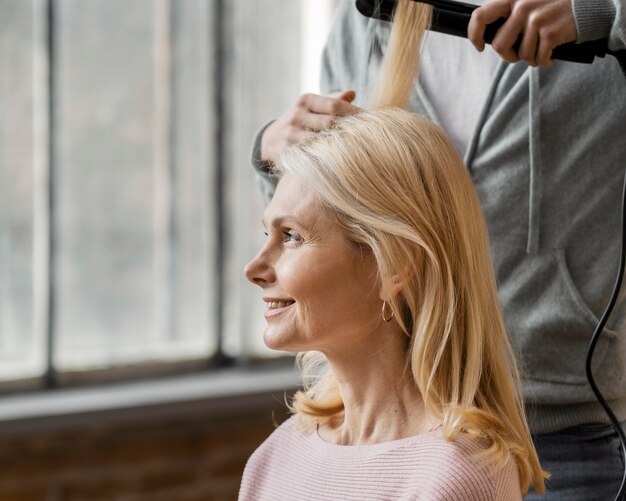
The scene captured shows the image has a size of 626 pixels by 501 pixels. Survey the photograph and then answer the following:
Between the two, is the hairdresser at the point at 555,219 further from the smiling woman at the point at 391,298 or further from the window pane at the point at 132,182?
the window pane at the point at 132,182

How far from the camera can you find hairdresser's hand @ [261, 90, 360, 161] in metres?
1.32

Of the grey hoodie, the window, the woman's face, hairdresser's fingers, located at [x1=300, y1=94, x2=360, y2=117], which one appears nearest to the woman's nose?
the woman's face

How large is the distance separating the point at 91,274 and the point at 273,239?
5.65ft

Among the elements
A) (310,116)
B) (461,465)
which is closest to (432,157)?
(310,116)

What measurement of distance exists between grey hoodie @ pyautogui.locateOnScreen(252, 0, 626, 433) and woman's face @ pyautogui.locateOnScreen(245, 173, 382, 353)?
0.82 feet

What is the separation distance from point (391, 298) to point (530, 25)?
37 cm

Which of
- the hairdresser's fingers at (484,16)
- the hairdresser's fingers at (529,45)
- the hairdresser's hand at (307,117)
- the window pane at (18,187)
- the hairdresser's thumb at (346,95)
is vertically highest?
the hairdresser's fingers at (484,16)

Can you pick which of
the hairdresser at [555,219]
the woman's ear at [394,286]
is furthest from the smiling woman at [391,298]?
the hairdresser at [555,219]

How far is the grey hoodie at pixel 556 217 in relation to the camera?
1.34 meters

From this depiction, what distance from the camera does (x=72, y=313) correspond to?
2.88m

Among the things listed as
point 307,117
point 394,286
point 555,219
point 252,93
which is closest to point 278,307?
point 394,286

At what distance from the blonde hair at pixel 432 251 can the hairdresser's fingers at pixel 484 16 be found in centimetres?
13

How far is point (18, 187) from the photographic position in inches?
109

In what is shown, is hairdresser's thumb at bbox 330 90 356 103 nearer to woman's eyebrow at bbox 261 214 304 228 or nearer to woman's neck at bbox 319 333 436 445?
woman's eyebrow at bbox 261 214 304 228
